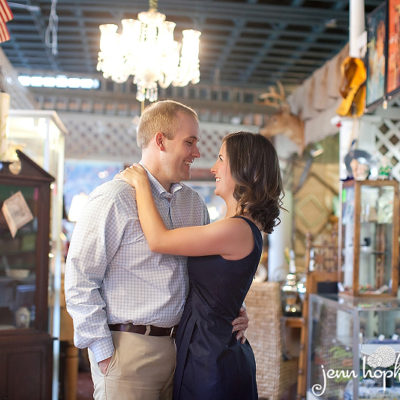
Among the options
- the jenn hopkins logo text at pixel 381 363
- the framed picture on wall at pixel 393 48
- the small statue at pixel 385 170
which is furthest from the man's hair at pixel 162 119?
A: the small statue at pixel 385 170

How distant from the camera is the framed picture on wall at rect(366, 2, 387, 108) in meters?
4.92

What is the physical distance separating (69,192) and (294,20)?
5.23 metres

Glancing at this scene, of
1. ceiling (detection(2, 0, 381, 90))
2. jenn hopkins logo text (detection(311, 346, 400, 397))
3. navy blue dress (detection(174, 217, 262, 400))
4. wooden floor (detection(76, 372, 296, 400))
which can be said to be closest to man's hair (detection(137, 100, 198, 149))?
navy blue dress (detection(174, 217, 262, 400))

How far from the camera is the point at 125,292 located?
214cm

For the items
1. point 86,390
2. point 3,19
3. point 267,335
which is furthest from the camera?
point 86,390

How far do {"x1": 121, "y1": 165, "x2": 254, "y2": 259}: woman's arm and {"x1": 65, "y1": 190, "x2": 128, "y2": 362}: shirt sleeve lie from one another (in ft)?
0.34

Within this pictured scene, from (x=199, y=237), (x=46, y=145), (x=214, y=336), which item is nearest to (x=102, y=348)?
(x=214, y=336)

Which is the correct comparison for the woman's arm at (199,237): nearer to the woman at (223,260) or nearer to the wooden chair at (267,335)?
the woman at (223,260)

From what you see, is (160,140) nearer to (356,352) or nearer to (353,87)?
(356,352)

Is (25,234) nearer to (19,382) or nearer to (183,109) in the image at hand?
(19,382)

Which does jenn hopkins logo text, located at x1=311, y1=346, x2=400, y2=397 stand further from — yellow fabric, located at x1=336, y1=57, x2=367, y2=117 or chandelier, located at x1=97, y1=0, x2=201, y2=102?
chandelier, located at x1=97, y1=0, x2=201, y2=102

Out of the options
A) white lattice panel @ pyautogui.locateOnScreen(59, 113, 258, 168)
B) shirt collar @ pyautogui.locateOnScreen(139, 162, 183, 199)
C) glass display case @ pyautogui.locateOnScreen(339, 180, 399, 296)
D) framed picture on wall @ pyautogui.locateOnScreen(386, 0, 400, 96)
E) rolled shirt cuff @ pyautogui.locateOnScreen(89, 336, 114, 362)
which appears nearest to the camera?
rolled shirt cuff @ pyautogui.locateOnScreen(89, 336, 114, 362)

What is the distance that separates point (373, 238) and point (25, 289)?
2.64 meters

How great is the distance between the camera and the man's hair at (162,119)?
2.24 m
